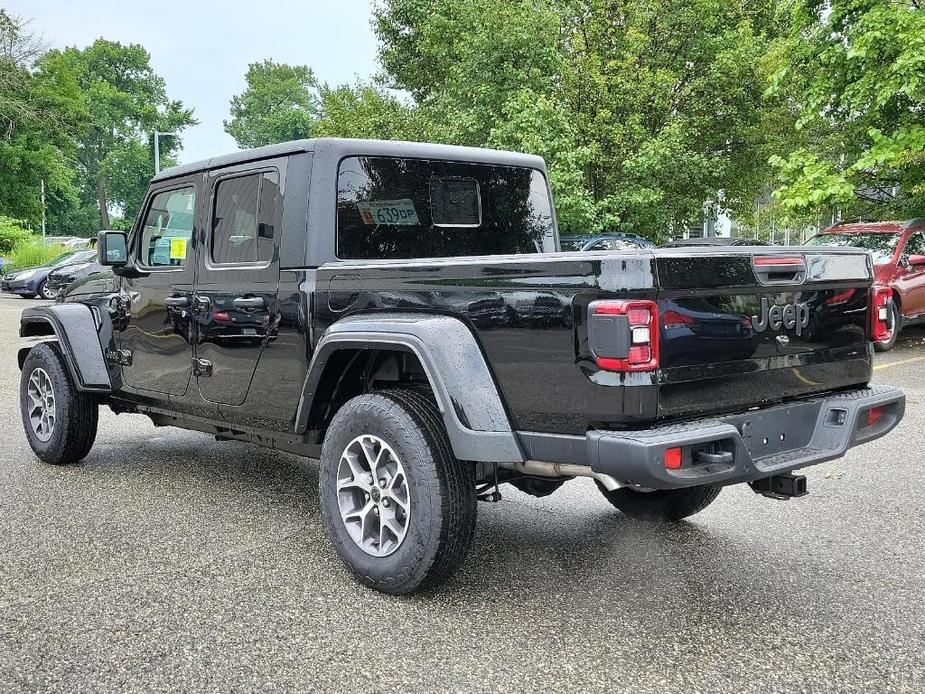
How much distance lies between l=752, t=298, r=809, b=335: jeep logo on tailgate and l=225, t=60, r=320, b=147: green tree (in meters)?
96.9

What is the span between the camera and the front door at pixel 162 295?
4898 mm

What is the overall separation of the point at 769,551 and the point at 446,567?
1662 millimetres

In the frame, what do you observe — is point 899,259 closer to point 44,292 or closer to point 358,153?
point 358,153

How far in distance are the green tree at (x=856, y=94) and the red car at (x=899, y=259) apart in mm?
561

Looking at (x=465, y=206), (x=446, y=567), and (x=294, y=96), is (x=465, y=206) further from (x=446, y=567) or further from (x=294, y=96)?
(x=294, y=96)

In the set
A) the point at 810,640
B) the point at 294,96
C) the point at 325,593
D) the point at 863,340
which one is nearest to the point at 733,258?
the point at 863,340

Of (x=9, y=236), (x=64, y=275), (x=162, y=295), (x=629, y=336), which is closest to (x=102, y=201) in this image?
(x=9, y=236)

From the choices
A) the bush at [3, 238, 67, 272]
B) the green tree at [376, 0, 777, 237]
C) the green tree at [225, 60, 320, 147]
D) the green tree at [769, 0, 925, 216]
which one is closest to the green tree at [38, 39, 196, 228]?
the green tree at [225, 60, 320, 147]

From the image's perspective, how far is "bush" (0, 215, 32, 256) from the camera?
3541 centimetres

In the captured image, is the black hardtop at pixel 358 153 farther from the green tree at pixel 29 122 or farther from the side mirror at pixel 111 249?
the green tree at pixel 29 122

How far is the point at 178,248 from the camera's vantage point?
5.04 metres

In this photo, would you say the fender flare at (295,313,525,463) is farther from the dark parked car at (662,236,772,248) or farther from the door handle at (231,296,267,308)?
the dark parked car at (662,236,772,248)

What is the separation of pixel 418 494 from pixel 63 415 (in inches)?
132

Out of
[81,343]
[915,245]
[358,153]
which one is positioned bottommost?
[81,343]
